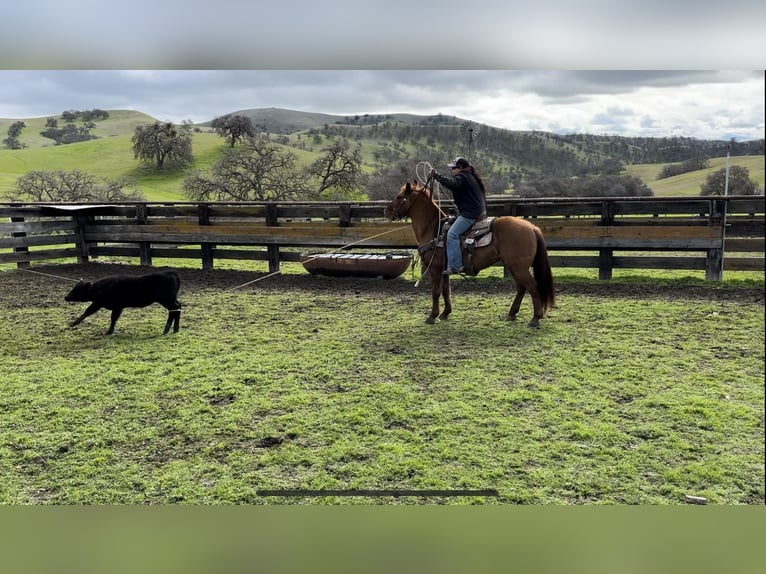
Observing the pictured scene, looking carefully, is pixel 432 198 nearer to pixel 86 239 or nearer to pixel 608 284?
pixel 608 284

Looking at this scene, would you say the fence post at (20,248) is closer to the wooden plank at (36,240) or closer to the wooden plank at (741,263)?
the wooden plank at (36,240)

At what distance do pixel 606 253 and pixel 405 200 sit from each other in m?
3.48

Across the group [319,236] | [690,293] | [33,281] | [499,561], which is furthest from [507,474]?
[33,281]

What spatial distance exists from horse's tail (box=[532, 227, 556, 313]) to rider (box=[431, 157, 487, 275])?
2.15 ft

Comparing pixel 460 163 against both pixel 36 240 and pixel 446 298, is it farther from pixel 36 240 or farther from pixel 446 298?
pixel 36 240

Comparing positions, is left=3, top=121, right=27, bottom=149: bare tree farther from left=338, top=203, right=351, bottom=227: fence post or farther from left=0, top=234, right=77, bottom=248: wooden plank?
left=338, top=203, right=351, bottom=227: fence post

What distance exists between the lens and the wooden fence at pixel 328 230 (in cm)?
625

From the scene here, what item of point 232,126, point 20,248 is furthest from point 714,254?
point 20,248

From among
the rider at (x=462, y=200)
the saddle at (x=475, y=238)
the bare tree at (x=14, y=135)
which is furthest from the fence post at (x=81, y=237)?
the saddle at (x=475, y=238)

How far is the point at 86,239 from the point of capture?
6.48 metres

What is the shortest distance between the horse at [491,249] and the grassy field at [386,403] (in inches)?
12.9

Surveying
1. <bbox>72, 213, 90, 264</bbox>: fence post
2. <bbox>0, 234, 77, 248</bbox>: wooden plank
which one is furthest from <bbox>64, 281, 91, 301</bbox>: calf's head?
<bbox>72, 213, 90, 264</bbox>: fence post

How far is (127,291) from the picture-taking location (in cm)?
479
